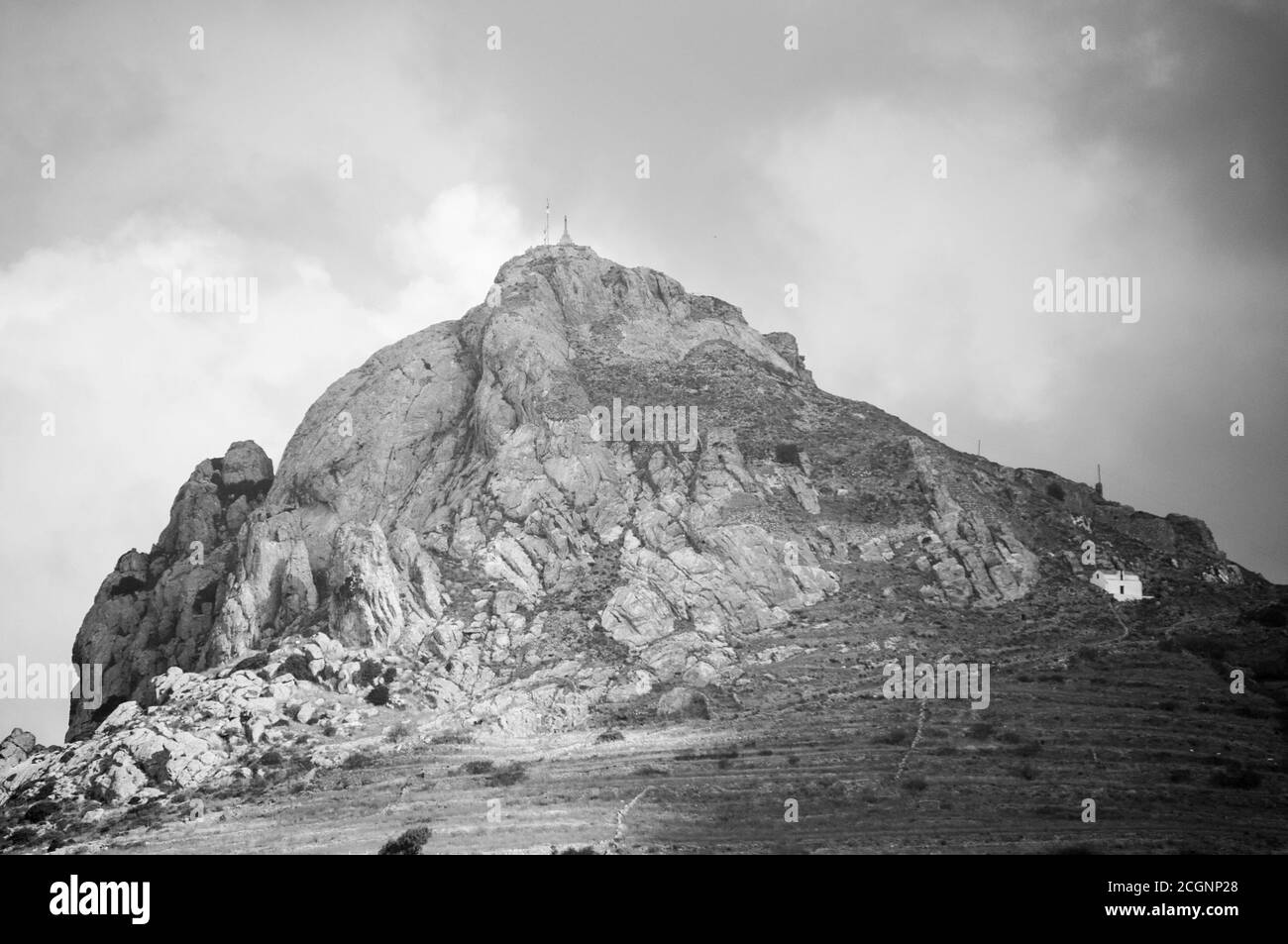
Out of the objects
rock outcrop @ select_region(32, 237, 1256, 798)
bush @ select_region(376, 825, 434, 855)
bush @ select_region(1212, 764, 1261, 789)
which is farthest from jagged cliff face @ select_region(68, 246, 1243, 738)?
bush @ select_region(1212, 764, 1261, 789)

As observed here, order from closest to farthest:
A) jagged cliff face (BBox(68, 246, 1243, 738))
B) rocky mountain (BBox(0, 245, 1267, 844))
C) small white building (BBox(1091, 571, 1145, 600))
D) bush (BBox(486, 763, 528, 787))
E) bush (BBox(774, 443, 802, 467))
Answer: bush (BBox(486, 763, 528, 787))
rocky mountain (BBox(0, 245, 1267, 844))
jagged cliff face (BBox(68, 246, 1243, 738))
small white building (BBox(1091, 571, 1145, 600))
bush (BBox(774, 443, 802, 467))

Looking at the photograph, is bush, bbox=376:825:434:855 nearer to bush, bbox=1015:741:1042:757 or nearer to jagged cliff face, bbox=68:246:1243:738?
jagged cliff face, bbox=68:246:1243:738

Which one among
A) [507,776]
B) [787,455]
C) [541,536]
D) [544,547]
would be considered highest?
[787,455]

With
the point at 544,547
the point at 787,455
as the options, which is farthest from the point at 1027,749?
the point at 544,547

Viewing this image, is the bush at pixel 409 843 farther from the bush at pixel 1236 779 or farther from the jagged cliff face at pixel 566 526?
the bush at pixel 1236 779

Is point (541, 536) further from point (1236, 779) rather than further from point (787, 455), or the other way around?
point (1236, 779)

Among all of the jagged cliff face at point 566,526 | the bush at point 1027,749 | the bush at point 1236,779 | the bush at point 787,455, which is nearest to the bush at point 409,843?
the jagged cliff face at point 566,526
